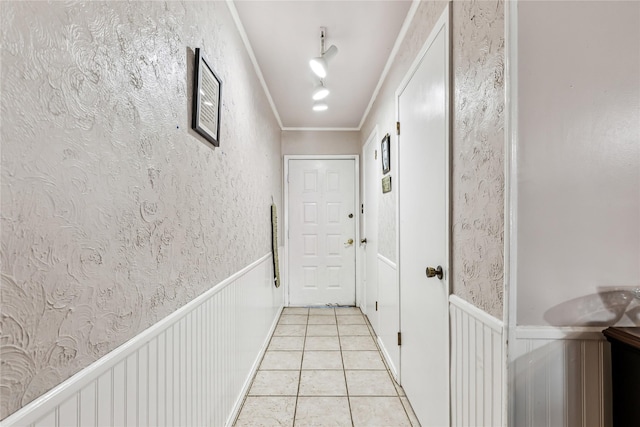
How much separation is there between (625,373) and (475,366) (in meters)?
0.40

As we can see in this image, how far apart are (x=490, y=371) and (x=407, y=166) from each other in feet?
4.04

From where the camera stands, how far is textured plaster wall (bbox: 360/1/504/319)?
3.12 feet

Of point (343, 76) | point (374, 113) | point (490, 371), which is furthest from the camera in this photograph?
point (374, 113)

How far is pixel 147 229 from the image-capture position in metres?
0.95

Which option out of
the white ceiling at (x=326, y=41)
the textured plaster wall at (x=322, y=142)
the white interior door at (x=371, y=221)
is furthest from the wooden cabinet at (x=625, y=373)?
the textured plaster wall at (x=322, y=142)

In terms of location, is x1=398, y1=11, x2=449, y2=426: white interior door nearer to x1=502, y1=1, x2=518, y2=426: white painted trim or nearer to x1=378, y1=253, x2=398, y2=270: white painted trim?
x1=378, y1=253, x2=398, y2=270: white painted trim

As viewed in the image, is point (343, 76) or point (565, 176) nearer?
point (565, 176)

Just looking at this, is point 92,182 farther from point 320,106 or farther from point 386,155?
point 320,106

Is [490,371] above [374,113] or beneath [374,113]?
beneath

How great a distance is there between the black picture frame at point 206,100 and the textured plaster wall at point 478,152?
1066 millimetres

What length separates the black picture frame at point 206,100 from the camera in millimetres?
1263

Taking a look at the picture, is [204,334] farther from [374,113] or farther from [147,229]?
[374,113]

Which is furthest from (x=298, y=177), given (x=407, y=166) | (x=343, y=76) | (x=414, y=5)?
(x=414, y=5)

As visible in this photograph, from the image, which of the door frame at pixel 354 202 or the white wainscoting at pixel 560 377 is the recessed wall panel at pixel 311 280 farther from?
the white wainscoting at pixel 560 377
